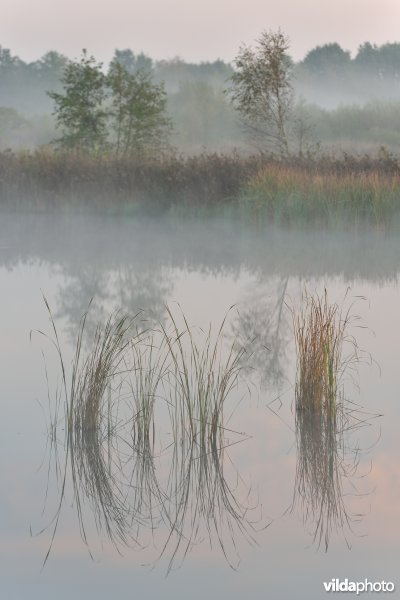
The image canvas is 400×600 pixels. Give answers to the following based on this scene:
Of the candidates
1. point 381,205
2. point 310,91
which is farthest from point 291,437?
point 310,91

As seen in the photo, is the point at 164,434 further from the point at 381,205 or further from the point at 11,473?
the point at 381,205

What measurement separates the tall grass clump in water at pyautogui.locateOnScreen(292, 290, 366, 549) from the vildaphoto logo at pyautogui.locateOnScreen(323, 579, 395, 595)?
562 millimetres

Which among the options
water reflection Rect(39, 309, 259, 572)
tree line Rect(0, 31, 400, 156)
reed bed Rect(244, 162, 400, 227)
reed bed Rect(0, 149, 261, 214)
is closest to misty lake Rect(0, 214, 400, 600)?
water reflection Rect(39, 309, 259, 572)

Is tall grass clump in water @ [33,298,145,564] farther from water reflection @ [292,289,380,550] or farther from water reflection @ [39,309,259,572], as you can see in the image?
water reflection @ [292,289,380,550]

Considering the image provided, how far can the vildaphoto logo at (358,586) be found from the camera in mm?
3816

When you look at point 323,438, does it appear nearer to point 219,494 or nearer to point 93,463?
point 219,494

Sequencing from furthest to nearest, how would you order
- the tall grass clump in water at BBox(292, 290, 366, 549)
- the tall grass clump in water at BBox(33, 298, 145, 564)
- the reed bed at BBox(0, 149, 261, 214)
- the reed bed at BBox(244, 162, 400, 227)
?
1. the reed bed at BBox(0, 149, 261, 214)
2. the reed bed at BBox(244, 162, 400, 227)
3. the tall grass clump in water at BBox(292, 290, 366, 549)
4. the tall grass clump in water at BBox(33, 298, 145, 564)

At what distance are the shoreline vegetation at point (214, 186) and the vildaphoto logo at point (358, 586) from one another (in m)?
12.5

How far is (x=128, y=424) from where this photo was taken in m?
5.74

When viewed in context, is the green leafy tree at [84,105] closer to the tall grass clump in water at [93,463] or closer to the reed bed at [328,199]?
the reed bed at [328,199]

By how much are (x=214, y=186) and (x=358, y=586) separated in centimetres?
1506

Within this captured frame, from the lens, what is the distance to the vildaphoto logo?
3816 millimetres

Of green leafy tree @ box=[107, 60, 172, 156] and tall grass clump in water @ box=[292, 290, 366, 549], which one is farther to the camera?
green leafy tree @ box=[107, 60, 172, 156]

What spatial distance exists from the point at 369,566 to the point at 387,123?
33.3 m
